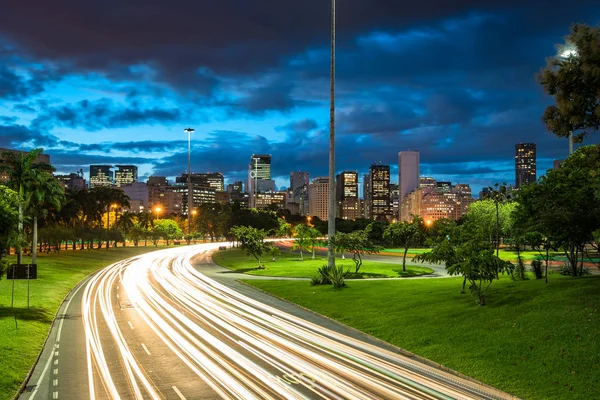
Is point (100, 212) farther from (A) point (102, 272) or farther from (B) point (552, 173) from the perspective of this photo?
(B) point (552, 173)

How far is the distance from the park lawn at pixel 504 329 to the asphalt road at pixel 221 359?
3.40ft

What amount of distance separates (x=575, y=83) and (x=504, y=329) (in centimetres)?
988

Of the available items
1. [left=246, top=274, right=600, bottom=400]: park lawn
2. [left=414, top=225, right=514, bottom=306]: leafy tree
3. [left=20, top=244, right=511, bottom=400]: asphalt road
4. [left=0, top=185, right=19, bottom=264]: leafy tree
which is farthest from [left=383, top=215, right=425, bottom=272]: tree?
[left=0, top=185, right=19, bottom=264]: leafy tree

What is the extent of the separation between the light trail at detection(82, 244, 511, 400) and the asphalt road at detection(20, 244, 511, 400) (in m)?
0.04

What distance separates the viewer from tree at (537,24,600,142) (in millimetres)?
17172

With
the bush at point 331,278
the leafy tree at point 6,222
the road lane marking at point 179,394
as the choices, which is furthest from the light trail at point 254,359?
the bush at point 331,278

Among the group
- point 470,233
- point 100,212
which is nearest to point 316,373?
point 470,233

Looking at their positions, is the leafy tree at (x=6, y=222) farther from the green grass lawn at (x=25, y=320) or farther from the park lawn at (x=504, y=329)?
the park lawn at (x=504, y=329)

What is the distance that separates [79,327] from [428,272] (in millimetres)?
33608

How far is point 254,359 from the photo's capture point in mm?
19453

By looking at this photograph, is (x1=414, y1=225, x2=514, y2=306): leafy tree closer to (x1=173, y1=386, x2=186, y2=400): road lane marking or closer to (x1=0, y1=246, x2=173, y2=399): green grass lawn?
(x1=173, y1=386, x2=186, y2=400): road lane marking

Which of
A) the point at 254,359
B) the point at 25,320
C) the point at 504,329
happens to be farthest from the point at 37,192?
the point at 504,329

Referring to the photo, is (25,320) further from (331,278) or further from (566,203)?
(566,203)

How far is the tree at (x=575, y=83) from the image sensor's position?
17172mm
